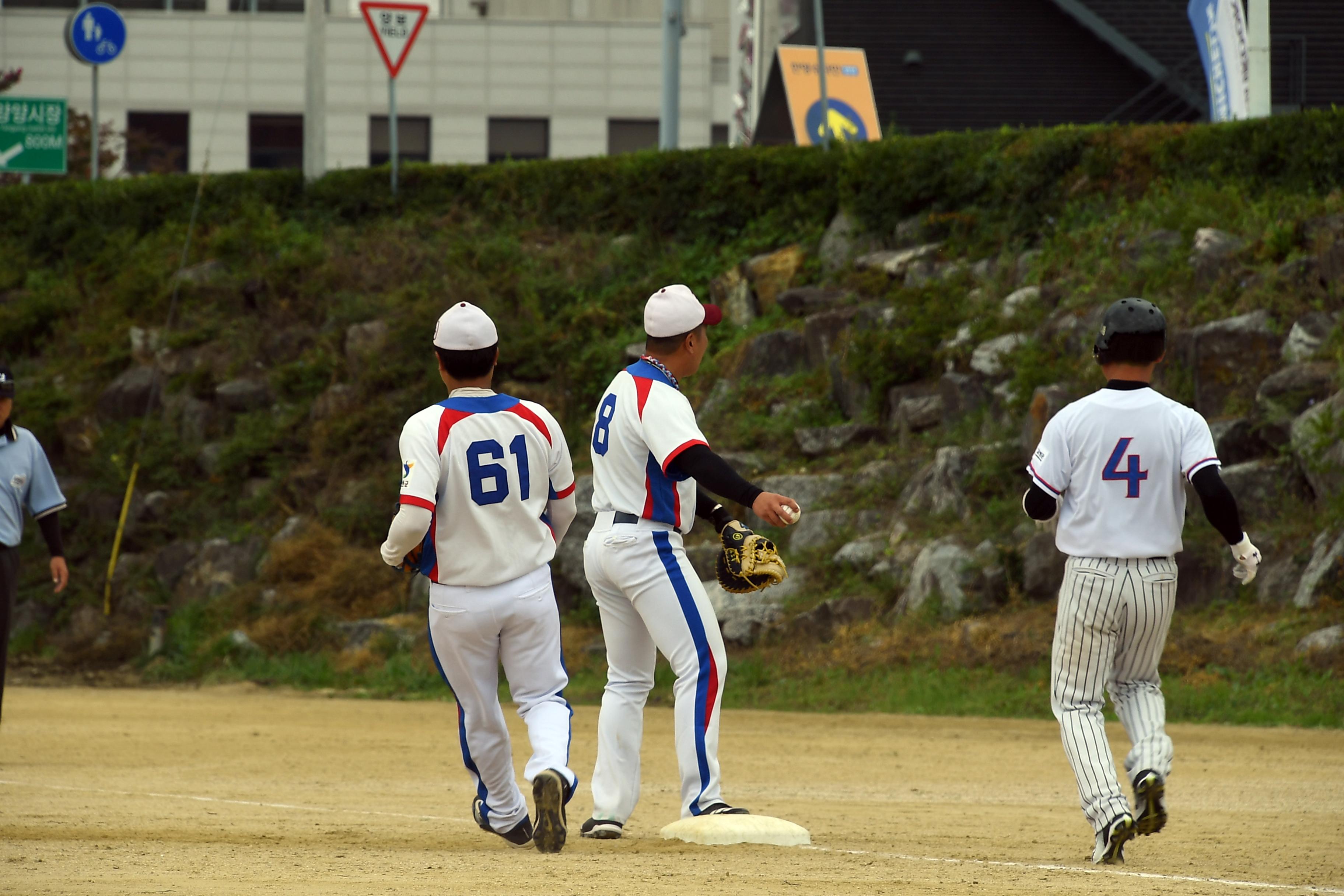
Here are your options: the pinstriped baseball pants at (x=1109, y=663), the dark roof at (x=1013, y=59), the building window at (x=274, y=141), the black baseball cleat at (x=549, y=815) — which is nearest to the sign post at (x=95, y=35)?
the dark roof at (x=1013, y=59)

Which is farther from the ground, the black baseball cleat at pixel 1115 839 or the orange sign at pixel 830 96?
the orange sign at pixel 830 96

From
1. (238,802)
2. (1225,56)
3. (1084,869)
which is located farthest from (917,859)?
(1225,56)

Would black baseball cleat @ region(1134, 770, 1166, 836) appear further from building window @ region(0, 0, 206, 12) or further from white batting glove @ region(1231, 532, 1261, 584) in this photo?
building window @ region(0, 0, 206, 12)

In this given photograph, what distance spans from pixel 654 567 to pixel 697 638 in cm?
33

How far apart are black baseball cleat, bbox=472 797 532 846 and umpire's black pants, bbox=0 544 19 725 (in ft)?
12.5

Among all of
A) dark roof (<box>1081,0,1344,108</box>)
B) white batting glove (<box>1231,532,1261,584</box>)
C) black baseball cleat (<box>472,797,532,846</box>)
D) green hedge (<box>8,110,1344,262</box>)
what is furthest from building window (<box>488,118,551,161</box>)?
white batting glove (<box>1231,532,1261,584</box>)

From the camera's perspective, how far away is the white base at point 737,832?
6.00 meters

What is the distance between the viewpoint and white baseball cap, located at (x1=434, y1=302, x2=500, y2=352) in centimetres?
614

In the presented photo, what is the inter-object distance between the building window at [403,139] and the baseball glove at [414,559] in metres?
34.0

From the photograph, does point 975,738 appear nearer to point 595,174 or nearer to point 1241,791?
point 1241,791

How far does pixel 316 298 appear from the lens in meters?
20.8

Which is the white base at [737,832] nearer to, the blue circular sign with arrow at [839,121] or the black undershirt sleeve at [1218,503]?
the black undershirt sleeve at [1218,503]

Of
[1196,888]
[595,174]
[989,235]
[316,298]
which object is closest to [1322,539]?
[989,235]

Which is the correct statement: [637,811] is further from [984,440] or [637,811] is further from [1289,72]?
[1289,72]
